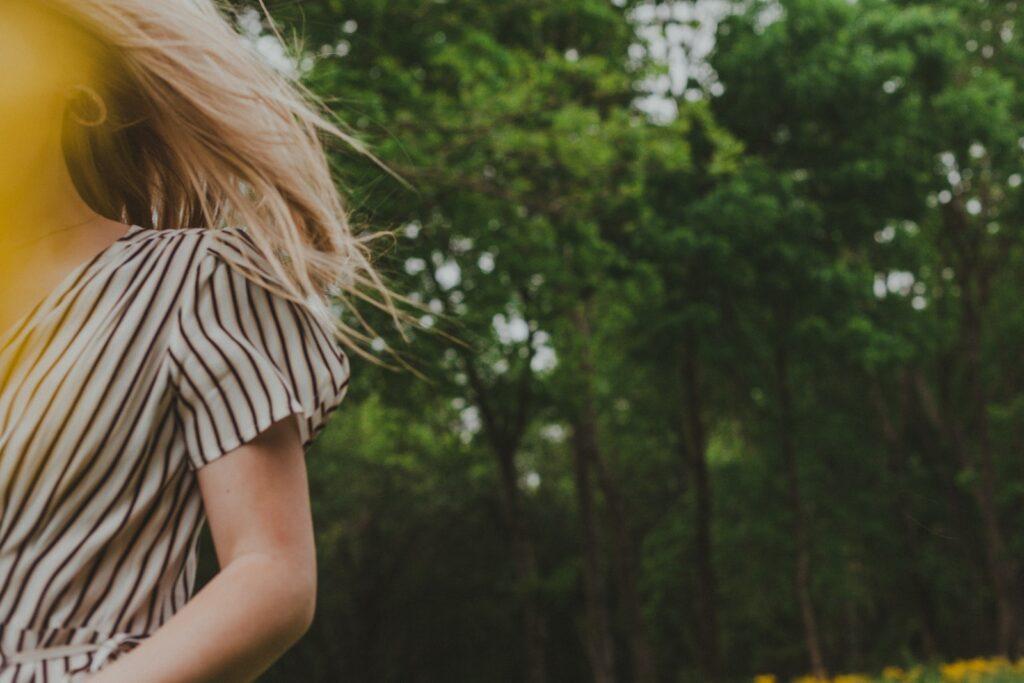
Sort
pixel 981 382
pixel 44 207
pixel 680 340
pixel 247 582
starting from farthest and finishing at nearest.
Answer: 1. pixel 981 382
2. pixel 680 340
3. pixel 44 207
4. pixel 247 582

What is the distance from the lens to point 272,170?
1.29 metres

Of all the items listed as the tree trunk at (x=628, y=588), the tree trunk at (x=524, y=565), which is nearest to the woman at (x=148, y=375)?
the tree trunk at (x=524, y=565)

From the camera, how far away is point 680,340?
17484 millimetres

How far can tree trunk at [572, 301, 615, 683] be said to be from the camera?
19656mm

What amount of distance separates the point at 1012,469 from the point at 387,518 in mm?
12358

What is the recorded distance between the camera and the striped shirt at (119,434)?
106 cm

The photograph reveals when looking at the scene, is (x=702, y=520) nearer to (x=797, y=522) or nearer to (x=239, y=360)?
(x=797, y=522)

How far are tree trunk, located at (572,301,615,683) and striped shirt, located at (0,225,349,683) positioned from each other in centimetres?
1733

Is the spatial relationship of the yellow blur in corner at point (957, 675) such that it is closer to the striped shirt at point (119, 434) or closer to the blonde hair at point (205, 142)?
the blonde hair at point (205, 142)

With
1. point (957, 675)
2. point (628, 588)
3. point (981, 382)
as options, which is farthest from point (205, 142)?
point (628, 588)

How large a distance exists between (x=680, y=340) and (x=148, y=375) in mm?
16613

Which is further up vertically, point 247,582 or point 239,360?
point 239,360

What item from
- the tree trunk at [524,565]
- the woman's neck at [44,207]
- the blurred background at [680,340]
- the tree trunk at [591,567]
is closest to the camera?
the woman's neck at [44,207]

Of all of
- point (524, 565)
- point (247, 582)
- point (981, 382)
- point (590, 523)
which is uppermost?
point (981, 382)
